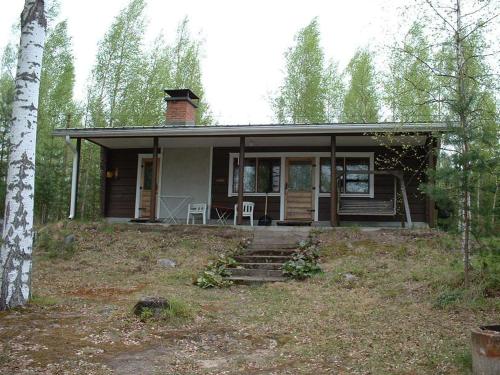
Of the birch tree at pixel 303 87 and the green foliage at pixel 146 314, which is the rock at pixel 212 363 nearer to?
the green foliage at pixel 146 314

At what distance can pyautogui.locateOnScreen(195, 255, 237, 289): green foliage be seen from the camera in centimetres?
802

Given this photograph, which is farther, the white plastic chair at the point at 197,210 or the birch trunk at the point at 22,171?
the white plastic chair at the point at 197,210

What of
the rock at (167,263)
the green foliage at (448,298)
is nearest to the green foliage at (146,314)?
the green foliage at (448,298)

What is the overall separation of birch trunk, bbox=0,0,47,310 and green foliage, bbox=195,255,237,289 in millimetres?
2911

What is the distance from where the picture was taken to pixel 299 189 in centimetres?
1295

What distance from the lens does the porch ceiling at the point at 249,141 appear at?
11969mm

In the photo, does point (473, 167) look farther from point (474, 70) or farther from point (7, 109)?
point (7, 109)

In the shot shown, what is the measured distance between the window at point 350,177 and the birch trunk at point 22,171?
8321mm

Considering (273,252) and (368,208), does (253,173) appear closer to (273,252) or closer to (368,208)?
(368,208)

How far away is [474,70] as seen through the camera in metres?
7.02

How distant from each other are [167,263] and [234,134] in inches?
148

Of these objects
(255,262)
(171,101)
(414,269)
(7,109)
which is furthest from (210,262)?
(7,109)

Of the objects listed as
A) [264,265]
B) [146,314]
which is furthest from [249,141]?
[146,314]

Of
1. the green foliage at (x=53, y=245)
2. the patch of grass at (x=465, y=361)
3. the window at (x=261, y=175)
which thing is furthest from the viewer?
the window at (x=261, y=175)
